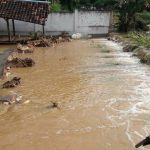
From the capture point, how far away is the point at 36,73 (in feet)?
51.2

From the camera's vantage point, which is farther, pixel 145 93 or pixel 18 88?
pixel 18 88

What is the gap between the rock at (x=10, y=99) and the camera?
10790mm

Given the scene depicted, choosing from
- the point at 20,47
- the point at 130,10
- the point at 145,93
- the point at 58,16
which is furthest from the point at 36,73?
the point at 130,10

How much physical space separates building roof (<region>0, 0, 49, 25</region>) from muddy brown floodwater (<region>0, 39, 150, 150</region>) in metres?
8.69

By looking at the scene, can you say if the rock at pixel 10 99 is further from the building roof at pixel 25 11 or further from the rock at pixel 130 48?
the building roof at pixel 25 11

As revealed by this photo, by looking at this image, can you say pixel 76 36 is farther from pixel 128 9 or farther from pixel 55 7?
pixel 128 9

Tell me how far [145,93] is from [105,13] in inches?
850

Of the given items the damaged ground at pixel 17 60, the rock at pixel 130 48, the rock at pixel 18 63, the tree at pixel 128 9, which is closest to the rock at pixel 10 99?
the damaged ground at pixel 17 60

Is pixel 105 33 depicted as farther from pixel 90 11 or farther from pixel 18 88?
pixel 18 88

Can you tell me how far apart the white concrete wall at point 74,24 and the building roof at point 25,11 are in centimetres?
470

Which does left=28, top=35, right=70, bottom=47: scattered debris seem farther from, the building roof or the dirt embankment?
the dirt embankment

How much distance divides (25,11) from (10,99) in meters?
16.2

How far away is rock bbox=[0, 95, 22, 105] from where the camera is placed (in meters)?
10.8

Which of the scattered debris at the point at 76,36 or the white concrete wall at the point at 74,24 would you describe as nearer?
the scattered debris at the point at 76,36
